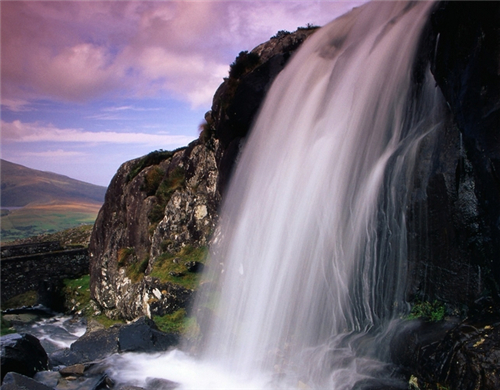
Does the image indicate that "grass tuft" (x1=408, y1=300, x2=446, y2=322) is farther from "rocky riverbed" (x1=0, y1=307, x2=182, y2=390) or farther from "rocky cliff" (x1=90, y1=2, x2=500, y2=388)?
"rocky riverbed" (x1=0, y1=307, x2=182, y2=390)

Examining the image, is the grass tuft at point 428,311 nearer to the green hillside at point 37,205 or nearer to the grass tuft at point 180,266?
the grass tuft at point 180,266

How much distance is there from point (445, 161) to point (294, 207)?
3777 millimetres

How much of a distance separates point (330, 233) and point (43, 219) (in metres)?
122

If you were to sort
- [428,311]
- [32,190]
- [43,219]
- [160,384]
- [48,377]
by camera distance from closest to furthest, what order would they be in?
[428,311] → [160,384] → [48,377] → [43,219] → [32,190]

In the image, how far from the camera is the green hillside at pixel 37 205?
3864 inches

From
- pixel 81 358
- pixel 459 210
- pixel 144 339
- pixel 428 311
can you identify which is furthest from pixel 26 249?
Answer: pixel 459 210

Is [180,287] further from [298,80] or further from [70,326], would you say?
[70,326]

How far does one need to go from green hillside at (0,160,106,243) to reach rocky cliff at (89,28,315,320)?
191 feet

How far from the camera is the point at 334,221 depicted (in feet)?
27.0

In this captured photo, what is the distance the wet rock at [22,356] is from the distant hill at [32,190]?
161 metres

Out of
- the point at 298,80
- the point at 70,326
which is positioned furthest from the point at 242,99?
the point at 70,326

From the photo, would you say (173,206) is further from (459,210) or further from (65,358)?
(459,210)

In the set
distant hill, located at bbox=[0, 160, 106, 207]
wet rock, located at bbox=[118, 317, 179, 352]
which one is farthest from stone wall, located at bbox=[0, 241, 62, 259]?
distant hill, located at bbox=[0, 160, 106, 207]

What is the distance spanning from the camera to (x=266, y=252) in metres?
9.93
